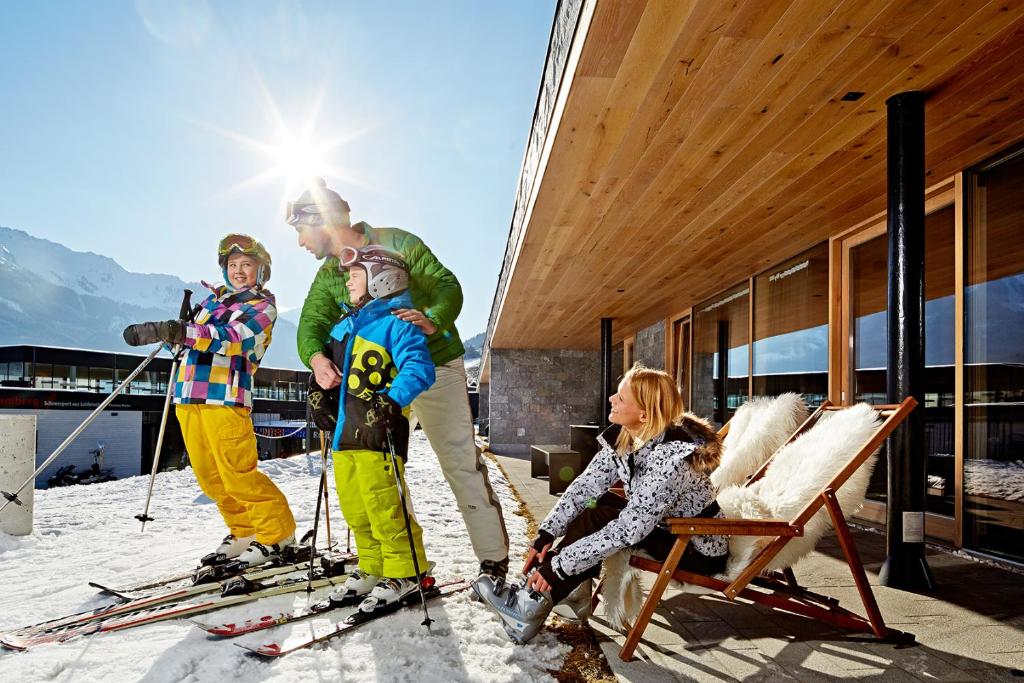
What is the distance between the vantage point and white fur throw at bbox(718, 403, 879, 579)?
2.14m

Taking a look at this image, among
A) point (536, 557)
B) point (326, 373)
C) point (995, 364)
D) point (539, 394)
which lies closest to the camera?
point (536, 557)

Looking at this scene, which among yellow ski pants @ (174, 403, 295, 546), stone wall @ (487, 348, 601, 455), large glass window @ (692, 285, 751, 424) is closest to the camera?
yellow ski pants @ (174, 403, 295, 546)

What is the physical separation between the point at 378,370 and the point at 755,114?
6.96 ft

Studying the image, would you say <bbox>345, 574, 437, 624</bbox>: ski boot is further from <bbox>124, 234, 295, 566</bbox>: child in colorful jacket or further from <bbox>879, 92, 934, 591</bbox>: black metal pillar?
<bbox>879, 92, 934, 591</bbox>: black metal pillar

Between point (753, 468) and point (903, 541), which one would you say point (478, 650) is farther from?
point (903, 541)

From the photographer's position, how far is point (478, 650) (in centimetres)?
201

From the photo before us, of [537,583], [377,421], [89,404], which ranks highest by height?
[377,421]

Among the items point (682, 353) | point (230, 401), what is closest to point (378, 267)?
point (230, 401)

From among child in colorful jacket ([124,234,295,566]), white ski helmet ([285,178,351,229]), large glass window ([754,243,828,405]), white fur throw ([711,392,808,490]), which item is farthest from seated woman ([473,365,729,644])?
large glass window ([754,243,828,405])

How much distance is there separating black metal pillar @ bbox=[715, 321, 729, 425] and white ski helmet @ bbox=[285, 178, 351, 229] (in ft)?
19.4

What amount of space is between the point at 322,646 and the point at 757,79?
2772 mm

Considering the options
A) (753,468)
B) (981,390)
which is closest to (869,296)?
(981,390)

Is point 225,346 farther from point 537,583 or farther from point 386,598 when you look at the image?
point 537,583

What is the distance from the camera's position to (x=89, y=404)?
2989 cm
